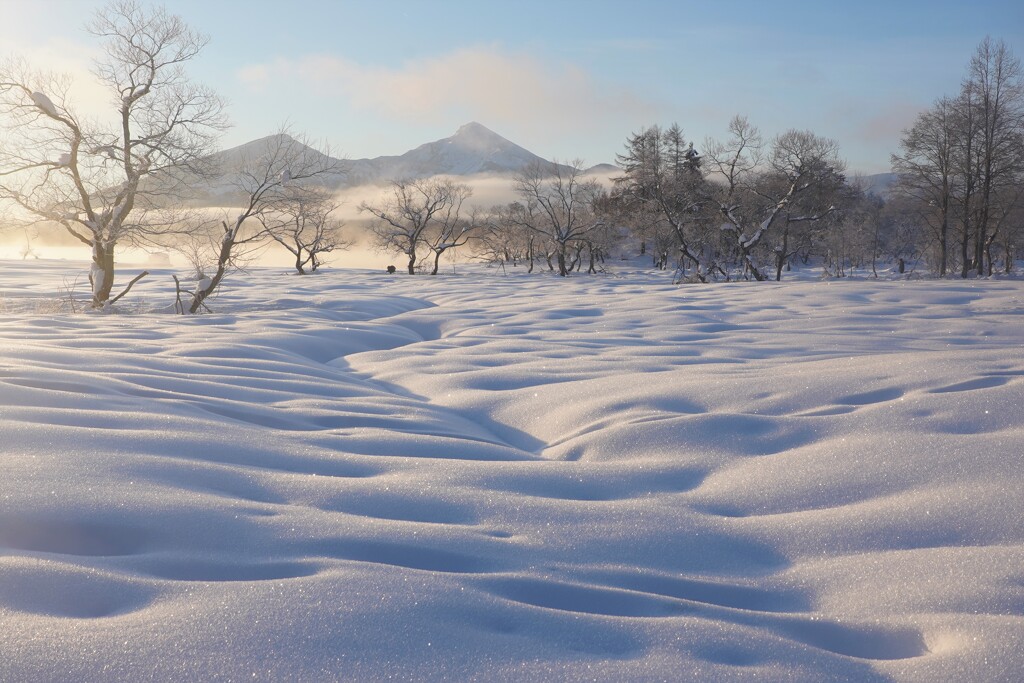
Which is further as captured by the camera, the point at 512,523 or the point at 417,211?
the point at 417,211

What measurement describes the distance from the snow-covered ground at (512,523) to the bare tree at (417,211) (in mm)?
30485

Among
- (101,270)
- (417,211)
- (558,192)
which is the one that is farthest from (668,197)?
(101,270)

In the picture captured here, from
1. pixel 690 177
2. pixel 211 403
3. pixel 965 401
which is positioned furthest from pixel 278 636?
pixel 690 177

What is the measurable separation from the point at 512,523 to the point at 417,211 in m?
33.9

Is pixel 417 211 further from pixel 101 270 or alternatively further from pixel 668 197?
pixel 101 270

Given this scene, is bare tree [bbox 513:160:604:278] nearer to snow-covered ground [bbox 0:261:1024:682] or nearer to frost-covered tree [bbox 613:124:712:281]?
frost-covered tree [bbox 613:124:712:281]

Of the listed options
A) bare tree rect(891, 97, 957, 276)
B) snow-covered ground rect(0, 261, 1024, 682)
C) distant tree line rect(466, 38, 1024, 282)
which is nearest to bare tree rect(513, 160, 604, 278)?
distant tree line rect(466, 38, 1024, 282)

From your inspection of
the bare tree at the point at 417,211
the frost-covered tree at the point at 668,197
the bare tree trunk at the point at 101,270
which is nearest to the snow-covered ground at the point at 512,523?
the bare tree trunk at the point at 101,270

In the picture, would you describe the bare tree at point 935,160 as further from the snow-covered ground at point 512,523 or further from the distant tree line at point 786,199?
the snow-covered ground at point 512,523

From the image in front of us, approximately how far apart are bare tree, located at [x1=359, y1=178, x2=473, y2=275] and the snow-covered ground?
3048 cm

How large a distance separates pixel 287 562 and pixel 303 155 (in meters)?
12.3

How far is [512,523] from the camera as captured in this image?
2.21 meters

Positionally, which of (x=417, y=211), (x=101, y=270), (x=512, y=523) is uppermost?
(x=417, y=211)

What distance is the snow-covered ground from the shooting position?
54.8 inches
